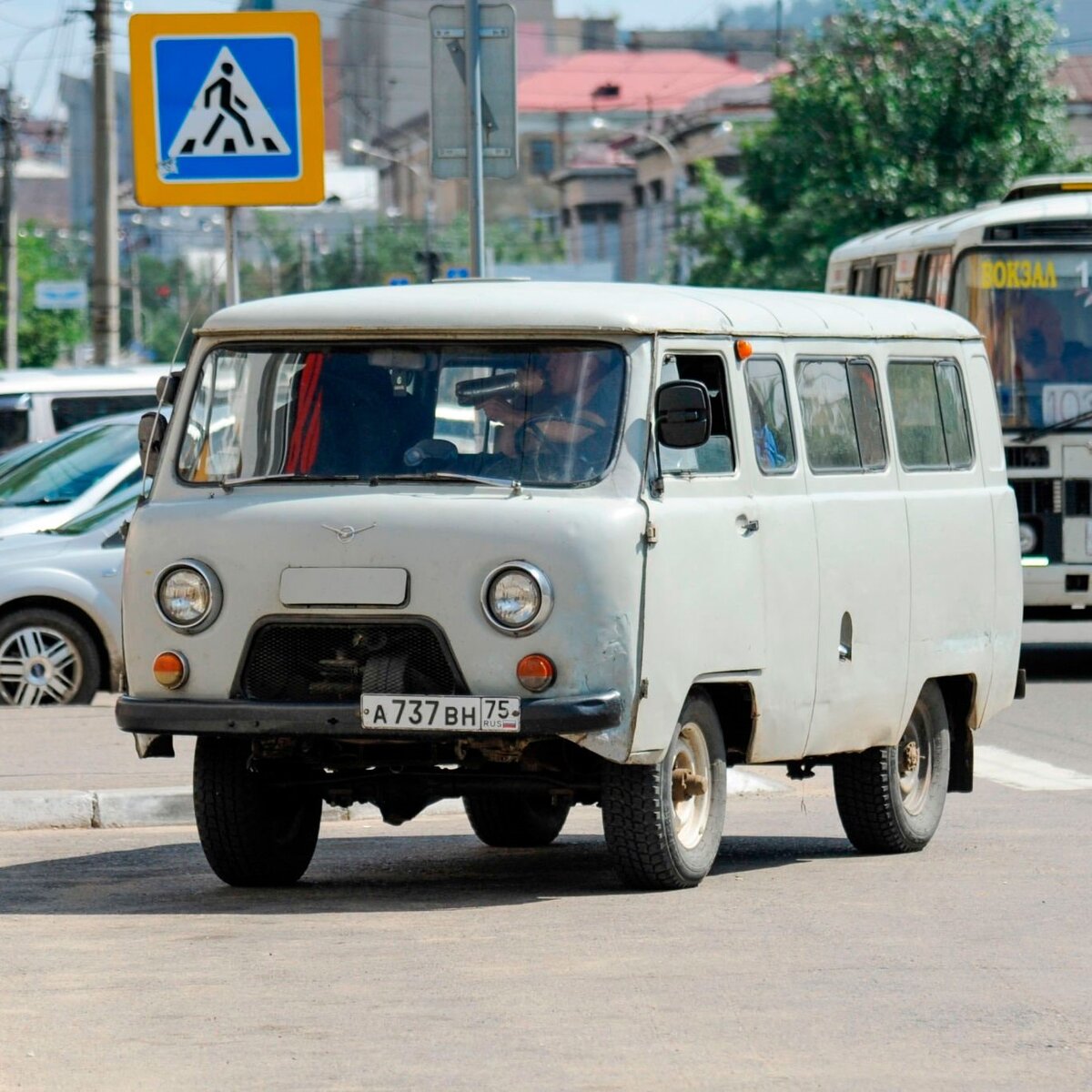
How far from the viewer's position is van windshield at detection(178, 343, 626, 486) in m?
8.12

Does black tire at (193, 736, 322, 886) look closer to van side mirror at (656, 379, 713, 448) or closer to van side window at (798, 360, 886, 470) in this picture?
van side mirror at (656, 379, 713, 448)

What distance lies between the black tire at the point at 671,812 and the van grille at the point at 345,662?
68 cm

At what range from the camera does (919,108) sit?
4419 cm

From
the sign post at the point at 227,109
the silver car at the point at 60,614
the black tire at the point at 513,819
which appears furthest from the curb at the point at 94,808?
the silver car at the point at 60,614

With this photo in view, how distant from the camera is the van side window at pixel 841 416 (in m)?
9.16

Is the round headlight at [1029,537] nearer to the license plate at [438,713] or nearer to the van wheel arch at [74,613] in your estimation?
the van wheel arch at [74,613]

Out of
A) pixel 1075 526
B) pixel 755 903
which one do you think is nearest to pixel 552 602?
pixel 755 903

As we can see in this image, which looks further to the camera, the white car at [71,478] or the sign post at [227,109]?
the white car at [71,478]

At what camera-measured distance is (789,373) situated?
902 cm

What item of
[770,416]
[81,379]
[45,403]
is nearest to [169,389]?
[770,416]

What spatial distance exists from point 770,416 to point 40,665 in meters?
6.72

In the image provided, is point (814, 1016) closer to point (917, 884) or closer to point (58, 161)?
point (917, 884)

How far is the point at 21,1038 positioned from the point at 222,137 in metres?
7.52

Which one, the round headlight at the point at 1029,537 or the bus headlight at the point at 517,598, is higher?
the bus headlight at the point at 517,598
